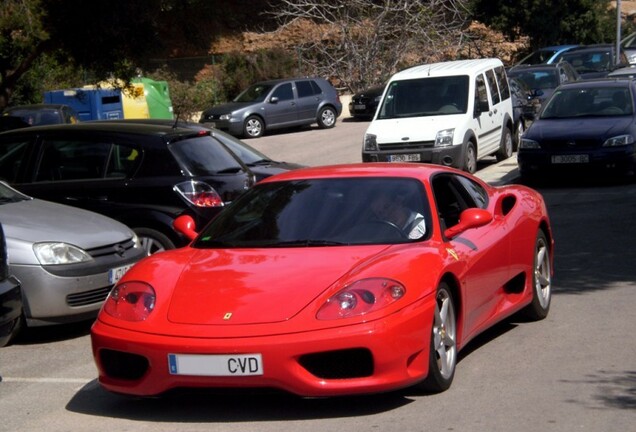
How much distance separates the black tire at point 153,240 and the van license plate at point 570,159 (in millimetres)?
8511

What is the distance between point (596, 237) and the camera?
12438 millimetres

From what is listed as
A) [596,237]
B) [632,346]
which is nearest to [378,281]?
[632,346]

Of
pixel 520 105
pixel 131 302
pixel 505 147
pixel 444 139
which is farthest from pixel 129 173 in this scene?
pixel 520 105

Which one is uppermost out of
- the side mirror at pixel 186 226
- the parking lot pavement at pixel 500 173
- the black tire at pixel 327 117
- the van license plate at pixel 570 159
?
the side mirror at pixel 186 226

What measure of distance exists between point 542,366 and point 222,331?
2224 mm

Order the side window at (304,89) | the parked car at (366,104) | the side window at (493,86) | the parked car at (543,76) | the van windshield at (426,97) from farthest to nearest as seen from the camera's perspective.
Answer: the parked car at (366,104)
the side window at (304,89)
the parked car at (543,76)
the side window at (493,86)
the van windshield at (426,97)

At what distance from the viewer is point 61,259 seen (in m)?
8.61

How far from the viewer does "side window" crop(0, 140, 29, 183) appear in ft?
36.5

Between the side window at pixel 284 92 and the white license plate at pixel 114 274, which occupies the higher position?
the white license plate at pixel 114 274

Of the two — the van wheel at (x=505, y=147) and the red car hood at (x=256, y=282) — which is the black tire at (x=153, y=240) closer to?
the red car hood at (x=256, y=282)

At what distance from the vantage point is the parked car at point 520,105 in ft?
74.4

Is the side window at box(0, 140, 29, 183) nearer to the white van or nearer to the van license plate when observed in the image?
the white van

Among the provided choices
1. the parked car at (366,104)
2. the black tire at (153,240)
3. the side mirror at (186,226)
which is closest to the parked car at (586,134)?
the black tire at (153,240)

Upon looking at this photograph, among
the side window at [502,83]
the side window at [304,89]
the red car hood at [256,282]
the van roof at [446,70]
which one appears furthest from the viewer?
the side window at [304,89]
